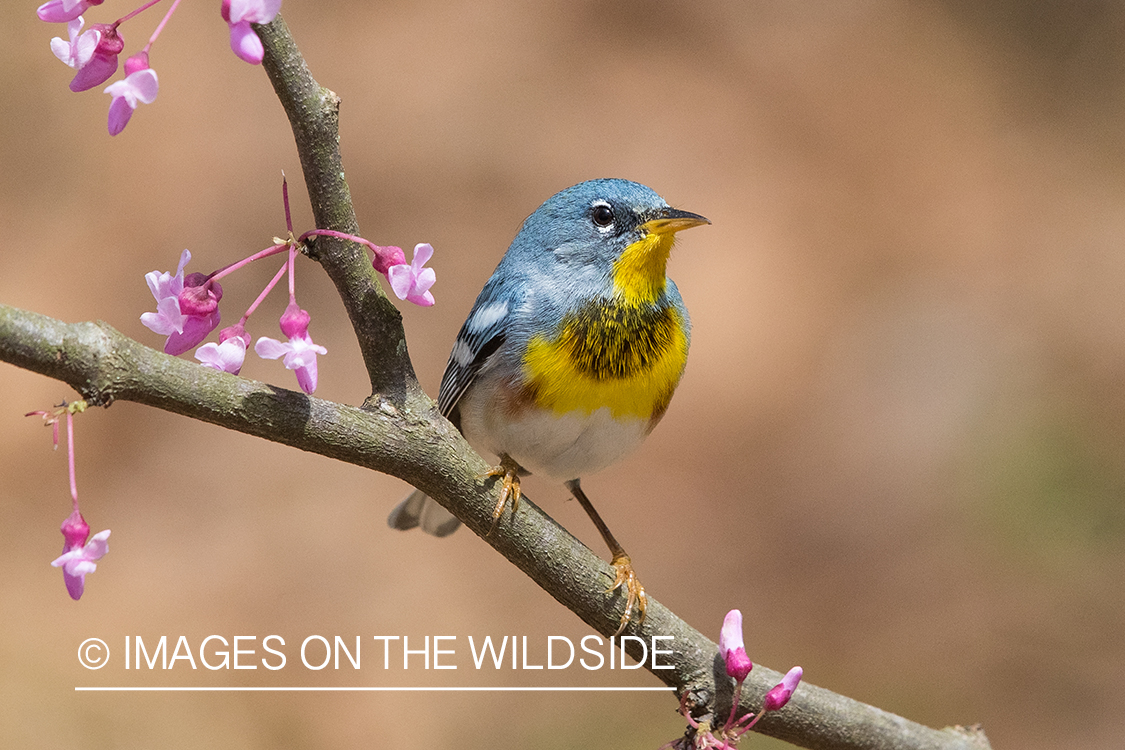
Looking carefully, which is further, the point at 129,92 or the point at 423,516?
the point at 423,516

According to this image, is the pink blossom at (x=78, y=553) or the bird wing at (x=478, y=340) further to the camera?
the bird wing at (x=478, y=340)

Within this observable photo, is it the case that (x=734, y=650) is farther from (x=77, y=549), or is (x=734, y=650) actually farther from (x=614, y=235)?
(x=77, y=549)

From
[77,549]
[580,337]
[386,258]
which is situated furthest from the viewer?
[580,337]

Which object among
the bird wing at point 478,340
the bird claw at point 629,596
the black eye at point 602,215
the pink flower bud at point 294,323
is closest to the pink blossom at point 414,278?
the pink flower bud at point 294,323

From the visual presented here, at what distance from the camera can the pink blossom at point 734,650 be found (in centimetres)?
240

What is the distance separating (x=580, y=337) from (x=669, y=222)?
16.4 inches

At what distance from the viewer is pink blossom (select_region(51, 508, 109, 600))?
1811 mm

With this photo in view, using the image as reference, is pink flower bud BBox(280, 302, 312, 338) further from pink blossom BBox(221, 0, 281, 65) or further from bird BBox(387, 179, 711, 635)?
bird BBox(387, 179, 711, 635)

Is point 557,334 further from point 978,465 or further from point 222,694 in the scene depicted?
point 978,465

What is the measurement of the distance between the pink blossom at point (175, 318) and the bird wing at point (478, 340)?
1238 mm

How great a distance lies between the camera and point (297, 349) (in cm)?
189

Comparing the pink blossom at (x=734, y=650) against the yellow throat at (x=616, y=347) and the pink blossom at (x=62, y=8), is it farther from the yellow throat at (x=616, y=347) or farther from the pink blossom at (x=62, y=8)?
the pink blossom at (x=62, y=8)

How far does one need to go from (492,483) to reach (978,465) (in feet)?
17.9

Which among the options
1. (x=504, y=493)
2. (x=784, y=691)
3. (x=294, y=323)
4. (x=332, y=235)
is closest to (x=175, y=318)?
(x=294, y=323)
